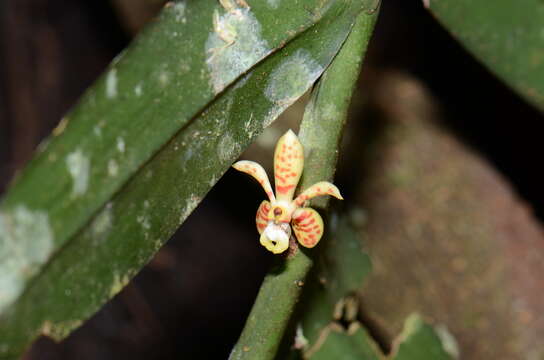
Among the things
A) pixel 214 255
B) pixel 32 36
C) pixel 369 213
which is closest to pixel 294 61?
pixel 369 213

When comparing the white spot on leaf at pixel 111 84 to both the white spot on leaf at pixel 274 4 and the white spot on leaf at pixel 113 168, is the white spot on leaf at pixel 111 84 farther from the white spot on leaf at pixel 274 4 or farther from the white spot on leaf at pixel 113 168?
the white spot on leaf at pixel 274 4

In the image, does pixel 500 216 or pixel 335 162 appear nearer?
pixel 335 162

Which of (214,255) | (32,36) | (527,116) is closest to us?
(527,116)

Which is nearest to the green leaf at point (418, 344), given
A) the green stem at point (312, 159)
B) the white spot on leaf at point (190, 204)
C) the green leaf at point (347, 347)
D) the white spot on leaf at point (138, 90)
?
the green leaf at point (347, 347)

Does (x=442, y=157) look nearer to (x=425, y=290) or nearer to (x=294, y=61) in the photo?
(x=425, y=290)

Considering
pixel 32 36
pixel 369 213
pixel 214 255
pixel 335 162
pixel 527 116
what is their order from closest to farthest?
pixel 335 162, pixel 527 116, pixel 369 213, pixel 214 255, pixel 32 36

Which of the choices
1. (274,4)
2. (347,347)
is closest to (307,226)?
(274,4)

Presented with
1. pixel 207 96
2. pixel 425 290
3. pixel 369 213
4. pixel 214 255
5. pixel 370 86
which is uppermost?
pixel 207 96

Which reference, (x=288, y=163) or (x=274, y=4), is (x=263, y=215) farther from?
(x=274, y=4)
